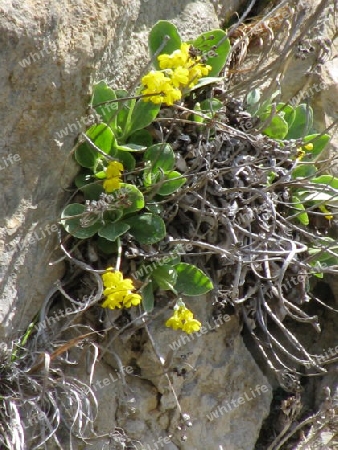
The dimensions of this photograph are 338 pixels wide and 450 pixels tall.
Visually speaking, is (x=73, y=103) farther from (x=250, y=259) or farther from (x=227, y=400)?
(x=227, y=400)

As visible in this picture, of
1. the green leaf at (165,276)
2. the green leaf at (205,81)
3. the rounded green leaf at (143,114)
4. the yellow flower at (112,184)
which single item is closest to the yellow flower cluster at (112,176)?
the yellow flower at (112,184)

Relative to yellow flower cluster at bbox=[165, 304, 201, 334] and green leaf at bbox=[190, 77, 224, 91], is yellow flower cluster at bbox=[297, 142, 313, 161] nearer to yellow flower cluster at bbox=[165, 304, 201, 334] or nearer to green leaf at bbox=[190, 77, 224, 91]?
green leaf at bbox=[190, 77, 224, 91]

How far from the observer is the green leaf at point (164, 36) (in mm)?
2902

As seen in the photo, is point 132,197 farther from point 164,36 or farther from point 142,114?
point 164,36

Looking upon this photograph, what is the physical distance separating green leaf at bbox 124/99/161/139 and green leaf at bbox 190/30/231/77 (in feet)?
1.24

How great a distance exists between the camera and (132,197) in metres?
2.74

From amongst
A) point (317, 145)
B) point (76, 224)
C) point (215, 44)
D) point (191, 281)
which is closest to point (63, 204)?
point (76, 224)

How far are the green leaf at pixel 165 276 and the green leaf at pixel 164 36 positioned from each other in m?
0.79

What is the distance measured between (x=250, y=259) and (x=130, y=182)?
1.75 ft

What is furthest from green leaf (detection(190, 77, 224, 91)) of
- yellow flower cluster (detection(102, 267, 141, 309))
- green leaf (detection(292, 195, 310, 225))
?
yellow flower cluster (detection(102, 267, 141, 309))

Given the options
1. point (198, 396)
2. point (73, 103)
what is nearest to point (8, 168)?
point (73, 103)

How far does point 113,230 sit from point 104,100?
47 centimetres

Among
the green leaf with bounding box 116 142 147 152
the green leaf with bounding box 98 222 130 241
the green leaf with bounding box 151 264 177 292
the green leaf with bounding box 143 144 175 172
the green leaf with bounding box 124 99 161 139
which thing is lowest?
the green leaf with bounding box 151 264 177 292

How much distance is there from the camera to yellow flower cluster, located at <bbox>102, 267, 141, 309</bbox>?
8.16ft
